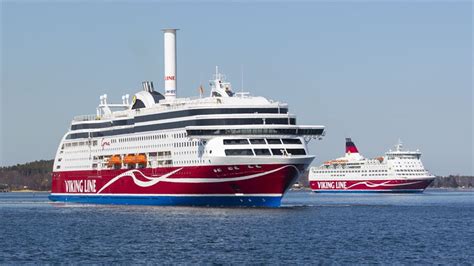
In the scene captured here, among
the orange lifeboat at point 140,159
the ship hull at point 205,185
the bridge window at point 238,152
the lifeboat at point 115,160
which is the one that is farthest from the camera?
the lifeboat at point 115,160

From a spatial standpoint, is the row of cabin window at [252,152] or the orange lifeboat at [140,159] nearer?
the row of cabin window at [252,152]

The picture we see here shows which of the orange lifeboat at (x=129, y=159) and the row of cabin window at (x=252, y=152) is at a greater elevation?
the orange lifeboat at (x=129, y=159)

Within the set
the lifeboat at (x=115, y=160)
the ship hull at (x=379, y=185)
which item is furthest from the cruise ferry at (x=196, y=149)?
the ship hull at (x=379, y=185)

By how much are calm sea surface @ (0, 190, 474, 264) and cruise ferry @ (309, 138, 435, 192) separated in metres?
89.3

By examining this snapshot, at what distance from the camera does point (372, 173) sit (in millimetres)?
181625

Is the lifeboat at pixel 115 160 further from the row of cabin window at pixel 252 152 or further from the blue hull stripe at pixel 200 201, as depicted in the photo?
the row of cabin window at pixel 252 152

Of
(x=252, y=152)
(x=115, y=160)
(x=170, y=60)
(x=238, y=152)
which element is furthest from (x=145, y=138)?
(x=252, y=152)

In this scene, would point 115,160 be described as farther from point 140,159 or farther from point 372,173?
point 372,173

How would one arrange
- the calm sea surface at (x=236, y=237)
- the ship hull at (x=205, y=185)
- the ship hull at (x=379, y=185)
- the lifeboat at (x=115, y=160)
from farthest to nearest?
the ship hull at (x=379, y=185) → the lifeboat at (x=115, y=160) → the ship hull at (x=205, y=185) → the calm sea surface at (x=236, y=237)

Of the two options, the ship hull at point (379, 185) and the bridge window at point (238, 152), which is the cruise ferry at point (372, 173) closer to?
the ship hull at point (379, 185)

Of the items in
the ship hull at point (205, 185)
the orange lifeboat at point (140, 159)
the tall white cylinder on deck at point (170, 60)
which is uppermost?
the tall white cylinder on deck at point (170, 60)

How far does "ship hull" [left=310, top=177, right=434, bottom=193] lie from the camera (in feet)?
570

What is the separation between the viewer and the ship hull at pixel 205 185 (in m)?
82.2

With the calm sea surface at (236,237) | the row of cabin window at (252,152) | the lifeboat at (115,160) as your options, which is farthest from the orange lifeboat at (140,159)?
the row of cabin window at (252,152)
